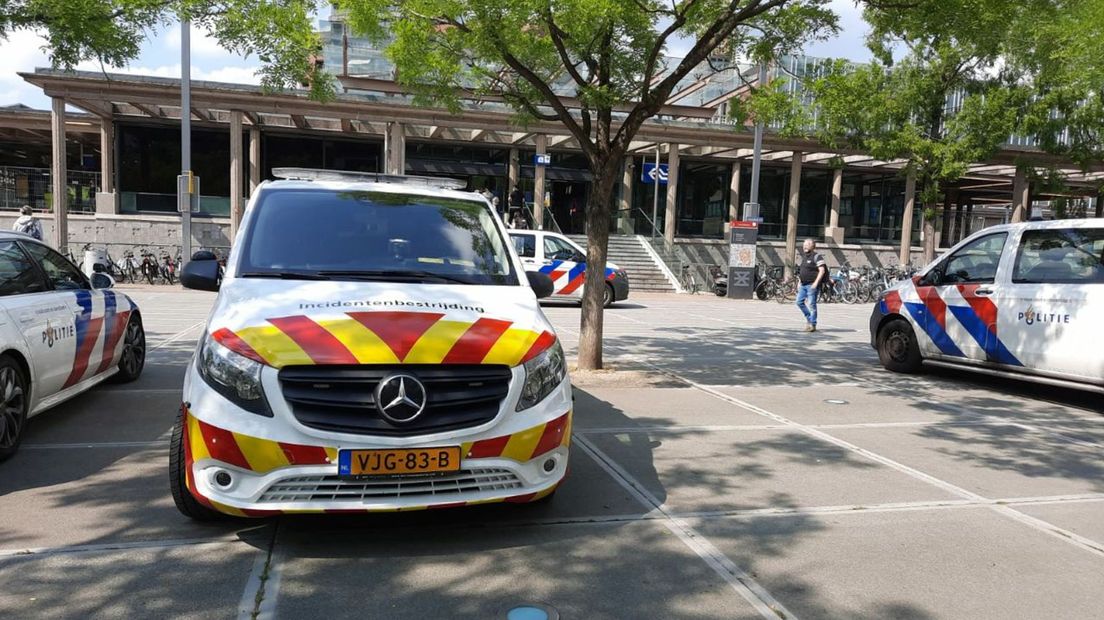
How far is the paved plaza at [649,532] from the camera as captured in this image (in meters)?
3.36

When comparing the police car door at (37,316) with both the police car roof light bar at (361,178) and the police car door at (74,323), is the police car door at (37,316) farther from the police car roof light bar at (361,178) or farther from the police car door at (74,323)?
Answer: the police car roof light bar at (361,178)

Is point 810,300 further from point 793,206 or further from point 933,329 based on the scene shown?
point 793,206

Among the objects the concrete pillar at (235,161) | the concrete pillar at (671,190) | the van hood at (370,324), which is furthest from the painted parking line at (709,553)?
the concrete pillar at (671,190)

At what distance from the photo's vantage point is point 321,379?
11.6ft

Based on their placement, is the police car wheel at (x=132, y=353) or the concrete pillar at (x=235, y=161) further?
the concrete pillar at (x=235, y=161)

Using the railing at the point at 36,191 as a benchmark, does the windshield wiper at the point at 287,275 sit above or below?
below

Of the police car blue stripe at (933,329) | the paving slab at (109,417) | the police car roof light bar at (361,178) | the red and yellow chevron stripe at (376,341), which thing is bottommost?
the paving slab at (109,417)

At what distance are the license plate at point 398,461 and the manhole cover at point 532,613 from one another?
0.71m

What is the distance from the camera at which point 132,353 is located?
7.75 m

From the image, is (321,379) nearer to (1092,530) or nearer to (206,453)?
(206,453)

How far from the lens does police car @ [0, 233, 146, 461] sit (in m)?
5.12

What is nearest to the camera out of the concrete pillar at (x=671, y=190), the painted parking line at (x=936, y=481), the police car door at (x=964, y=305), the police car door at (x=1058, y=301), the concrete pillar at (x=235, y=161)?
the painted parking line at (x=936, y=481)

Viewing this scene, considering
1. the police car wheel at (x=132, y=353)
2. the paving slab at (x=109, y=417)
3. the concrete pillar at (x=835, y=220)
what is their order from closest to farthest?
the paving slab at (x=109, y=417), the police car wheel at (x=132, y=353), the concrete pillar at (x=835, y=220)

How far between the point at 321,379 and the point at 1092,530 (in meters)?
4.28
